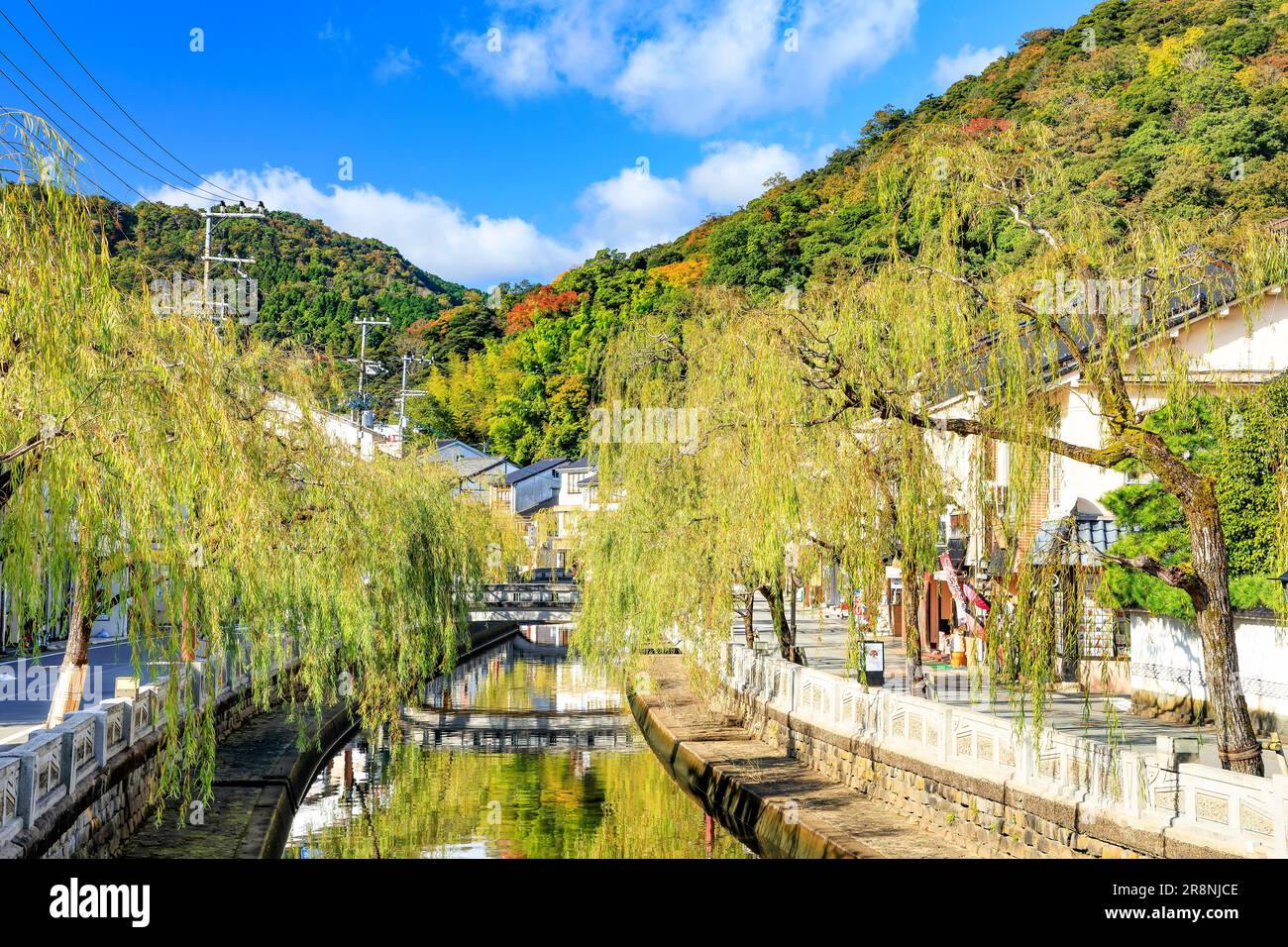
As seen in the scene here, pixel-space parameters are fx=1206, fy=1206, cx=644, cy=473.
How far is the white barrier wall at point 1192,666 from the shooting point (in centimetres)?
1752

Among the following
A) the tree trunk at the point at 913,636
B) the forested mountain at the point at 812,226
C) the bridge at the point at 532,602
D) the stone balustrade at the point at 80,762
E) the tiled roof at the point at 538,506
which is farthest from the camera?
the tiled roof at the point at 538,506

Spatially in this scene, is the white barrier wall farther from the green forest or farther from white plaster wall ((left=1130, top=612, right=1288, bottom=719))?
the green forest

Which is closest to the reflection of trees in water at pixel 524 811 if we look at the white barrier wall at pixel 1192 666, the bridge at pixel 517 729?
the bridge at pixel 517 729

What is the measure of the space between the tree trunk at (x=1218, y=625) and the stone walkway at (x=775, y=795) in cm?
389

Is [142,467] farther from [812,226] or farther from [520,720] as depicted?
[812,226]

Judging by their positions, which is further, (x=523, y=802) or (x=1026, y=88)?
(x=1026, y=88)

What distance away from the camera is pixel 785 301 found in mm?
15398

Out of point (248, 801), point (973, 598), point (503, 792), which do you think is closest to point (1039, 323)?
point (248, 801)

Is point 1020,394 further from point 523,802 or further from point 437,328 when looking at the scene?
point 437,328

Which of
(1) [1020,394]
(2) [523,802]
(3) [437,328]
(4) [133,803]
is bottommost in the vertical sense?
(2) [523,802]

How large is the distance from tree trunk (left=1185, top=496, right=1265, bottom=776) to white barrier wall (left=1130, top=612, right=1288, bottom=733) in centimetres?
705

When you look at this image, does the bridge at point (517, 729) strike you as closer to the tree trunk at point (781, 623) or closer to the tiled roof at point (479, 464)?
the tree trunk at point (781, 623)
